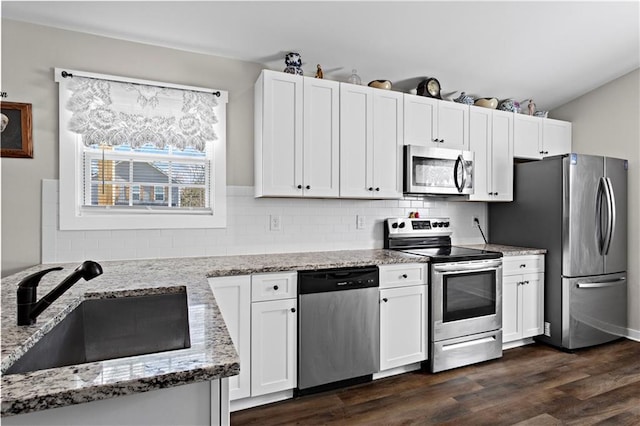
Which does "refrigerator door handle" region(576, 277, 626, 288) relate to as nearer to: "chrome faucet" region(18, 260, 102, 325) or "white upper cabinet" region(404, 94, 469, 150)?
"white upper cabinet" region(404, 94, 469, 150)

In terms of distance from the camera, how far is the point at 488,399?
7.99ft

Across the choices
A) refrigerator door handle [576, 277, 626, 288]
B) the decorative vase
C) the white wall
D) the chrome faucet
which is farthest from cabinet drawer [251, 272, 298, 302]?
the white wall

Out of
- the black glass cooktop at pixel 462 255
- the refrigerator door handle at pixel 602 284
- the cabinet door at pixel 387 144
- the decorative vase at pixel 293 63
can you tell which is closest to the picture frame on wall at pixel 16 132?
the decorative vase at pixel 293 63

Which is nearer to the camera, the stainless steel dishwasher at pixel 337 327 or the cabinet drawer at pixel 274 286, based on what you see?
the cabinet drawer at pixel 274 286

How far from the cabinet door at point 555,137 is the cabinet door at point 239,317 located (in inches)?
140

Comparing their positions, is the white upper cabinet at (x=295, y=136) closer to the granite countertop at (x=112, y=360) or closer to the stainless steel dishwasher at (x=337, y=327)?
the stainless steel dishwasher at (x=337, y=327)

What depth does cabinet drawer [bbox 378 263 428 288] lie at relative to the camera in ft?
8.66

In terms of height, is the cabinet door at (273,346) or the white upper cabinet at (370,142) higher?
the white upper cabinet at (370,142)

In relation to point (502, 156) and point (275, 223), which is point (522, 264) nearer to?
point (502, 156)

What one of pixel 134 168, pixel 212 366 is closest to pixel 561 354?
pixel 212 366

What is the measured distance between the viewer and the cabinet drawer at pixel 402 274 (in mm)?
2639

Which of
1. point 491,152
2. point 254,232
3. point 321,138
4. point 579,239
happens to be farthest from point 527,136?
point 254,232

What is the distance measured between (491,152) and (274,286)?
2617 millimetres

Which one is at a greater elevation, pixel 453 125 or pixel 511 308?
pixel 453 125
